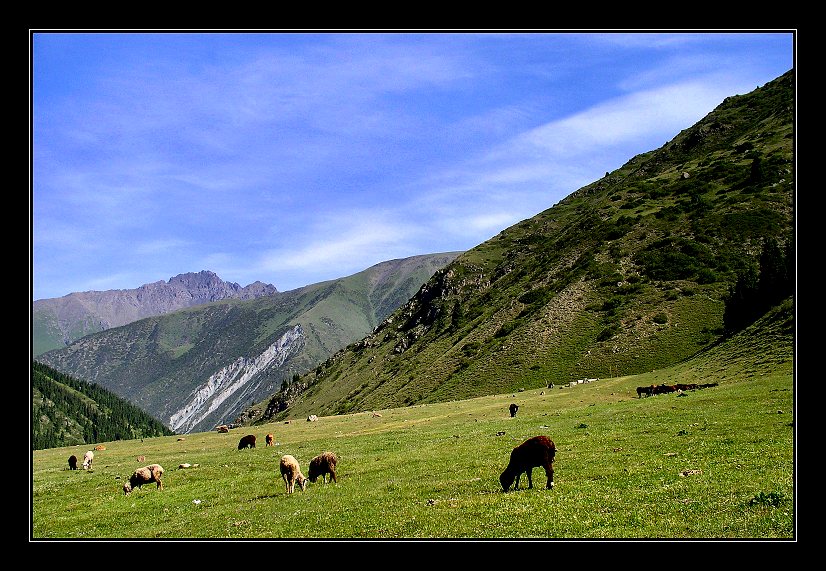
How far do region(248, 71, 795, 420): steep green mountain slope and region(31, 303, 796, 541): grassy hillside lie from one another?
52286 millimetres

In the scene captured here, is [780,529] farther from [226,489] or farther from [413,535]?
[226,489]

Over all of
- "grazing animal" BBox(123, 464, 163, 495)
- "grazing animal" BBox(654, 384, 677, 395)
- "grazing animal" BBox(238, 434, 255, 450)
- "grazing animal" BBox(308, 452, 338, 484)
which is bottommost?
"grazing animal" BBox(238, 434, 255, 450)

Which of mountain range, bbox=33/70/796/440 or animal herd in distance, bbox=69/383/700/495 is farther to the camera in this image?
mountain range, bbox=33/70/796/440

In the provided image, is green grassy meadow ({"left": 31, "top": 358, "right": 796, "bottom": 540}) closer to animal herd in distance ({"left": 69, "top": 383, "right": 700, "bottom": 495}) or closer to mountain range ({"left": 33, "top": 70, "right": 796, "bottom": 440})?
animal herd in distance ({"left": 69, "top": 383, "right": 700, "bottom": 495})

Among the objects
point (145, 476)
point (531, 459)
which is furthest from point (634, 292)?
point (531, 459)

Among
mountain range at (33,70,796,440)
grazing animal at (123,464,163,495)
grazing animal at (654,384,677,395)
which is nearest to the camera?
grazing animal at (123,464,163,495)

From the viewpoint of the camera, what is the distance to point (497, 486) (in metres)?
22.6

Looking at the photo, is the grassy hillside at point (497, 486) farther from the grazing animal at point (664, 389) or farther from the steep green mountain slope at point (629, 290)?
the steep green mountain slope at point (629, 290)

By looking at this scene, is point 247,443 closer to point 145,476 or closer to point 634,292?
point 145,476

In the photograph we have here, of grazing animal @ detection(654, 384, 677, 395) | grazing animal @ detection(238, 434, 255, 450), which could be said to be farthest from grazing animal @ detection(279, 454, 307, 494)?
grazing animal @ detection(654, 384, 677, 395)

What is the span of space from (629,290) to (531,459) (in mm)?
111597

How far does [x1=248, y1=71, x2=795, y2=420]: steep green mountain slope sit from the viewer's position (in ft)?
342
